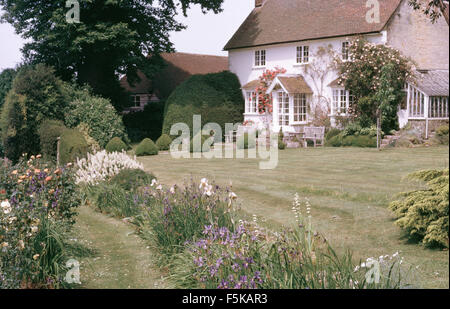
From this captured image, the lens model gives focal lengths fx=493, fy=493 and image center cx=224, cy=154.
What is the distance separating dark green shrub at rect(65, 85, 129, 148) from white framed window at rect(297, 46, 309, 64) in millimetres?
11793

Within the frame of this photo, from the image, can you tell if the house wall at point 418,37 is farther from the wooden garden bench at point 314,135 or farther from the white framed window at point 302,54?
the wooden garden bench at point 314,135

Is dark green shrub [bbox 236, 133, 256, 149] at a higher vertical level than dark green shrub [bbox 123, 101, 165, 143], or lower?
lower

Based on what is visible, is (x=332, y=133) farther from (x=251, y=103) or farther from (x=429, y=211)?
(x=429, y=211)

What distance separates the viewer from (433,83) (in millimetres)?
25000

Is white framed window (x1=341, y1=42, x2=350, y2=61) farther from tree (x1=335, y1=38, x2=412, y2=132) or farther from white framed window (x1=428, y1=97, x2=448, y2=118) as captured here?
white framed window (x1=428, y1=97, x2=448, y2=118)

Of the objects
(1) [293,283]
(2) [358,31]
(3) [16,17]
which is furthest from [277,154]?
(3) [16,17]

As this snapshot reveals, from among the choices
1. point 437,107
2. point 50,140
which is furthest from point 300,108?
point 50,140

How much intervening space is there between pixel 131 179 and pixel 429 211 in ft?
23.4

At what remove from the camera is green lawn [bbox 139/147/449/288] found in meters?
7.38

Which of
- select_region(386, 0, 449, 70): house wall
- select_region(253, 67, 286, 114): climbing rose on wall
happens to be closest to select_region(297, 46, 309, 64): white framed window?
select_region(253, 67, 286, 114): climbing rose on wall

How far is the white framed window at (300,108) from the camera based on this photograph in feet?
94.6

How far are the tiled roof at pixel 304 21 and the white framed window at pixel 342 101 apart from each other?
316cm
